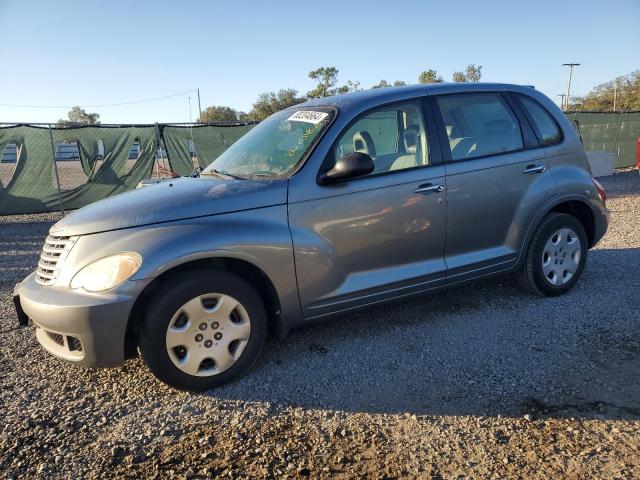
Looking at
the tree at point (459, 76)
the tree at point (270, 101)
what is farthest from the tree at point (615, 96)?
the tree at point (270, 101)

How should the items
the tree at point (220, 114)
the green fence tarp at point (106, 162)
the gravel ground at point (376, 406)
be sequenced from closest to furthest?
the gravel ground at point (376, 406), the green fence tarp at point (106, 162), the tree at point (220, 114)

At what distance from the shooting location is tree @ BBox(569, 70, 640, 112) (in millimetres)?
56638

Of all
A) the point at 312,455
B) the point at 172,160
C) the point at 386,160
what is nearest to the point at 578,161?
the point at 386,160

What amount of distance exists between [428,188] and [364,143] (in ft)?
1.93

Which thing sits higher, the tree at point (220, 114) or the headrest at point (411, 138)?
the tree at point (220, 114)

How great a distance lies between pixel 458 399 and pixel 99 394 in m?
2.24

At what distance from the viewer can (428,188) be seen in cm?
354

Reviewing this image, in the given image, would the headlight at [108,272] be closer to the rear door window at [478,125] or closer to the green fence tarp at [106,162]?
the rear door window at [478,125]

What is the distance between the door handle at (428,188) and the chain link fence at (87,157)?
26.8 ft

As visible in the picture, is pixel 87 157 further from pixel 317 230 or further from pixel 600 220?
pixel 600 220

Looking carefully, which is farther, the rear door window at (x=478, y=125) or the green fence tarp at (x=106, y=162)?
the green fence tarp at (x=106, y=162)

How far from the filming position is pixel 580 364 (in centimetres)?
316

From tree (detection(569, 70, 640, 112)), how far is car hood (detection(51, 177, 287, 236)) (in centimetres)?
6250

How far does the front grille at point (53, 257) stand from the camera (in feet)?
9.50
